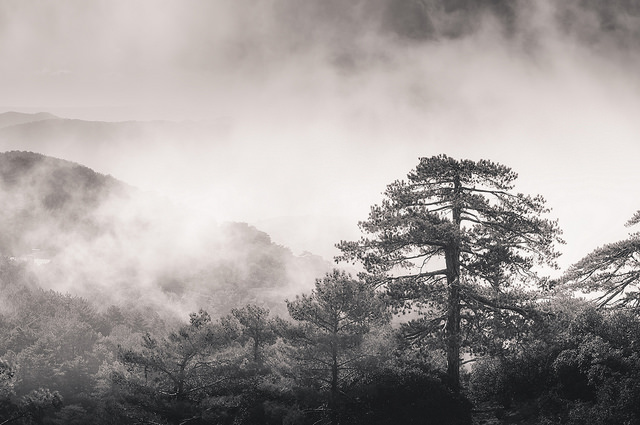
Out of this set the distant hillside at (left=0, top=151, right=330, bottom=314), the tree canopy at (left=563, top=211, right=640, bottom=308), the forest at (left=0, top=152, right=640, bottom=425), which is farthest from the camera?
the distant hillside at (left=0, top=151, right=330, bottom=314)

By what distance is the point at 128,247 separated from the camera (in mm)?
120312

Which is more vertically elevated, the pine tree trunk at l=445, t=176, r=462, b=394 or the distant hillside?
the distant hillside

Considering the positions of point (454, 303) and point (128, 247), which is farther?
point (128, 247)

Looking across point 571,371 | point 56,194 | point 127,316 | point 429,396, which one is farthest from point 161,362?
point 56,194

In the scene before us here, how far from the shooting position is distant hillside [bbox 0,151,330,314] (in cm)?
9769

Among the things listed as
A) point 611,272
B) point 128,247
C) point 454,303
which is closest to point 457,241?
point 454,303

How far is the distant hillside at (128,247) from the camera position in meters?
97.7

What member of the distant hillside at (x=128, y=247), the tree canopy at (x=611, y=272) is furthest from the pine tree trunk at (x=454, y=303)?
the distant hillside at (x=128, y=247)

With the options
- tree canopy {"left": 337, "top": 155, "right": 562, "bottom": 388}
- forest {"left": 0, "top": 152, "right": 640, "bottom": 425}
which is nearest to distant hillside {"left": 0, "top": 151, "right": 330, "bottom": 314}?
forest {"left": 0, "top": 152, "right": 640, "bottom": 425}

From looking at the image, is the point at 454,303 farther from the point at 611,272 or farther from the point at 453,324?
the point at 611,272

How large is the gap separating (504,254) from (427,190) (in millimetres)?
3753

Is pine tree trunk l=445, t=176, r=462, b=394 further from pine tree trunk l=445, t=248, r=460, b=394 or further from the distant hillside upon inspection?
the distant hillside

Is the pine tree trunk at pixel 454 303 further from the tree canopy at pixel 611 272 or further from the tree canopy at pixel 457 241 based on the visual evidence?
the tree canopy at pixel 611 272

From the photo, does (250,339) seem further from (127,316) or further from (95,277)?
(95,277)
